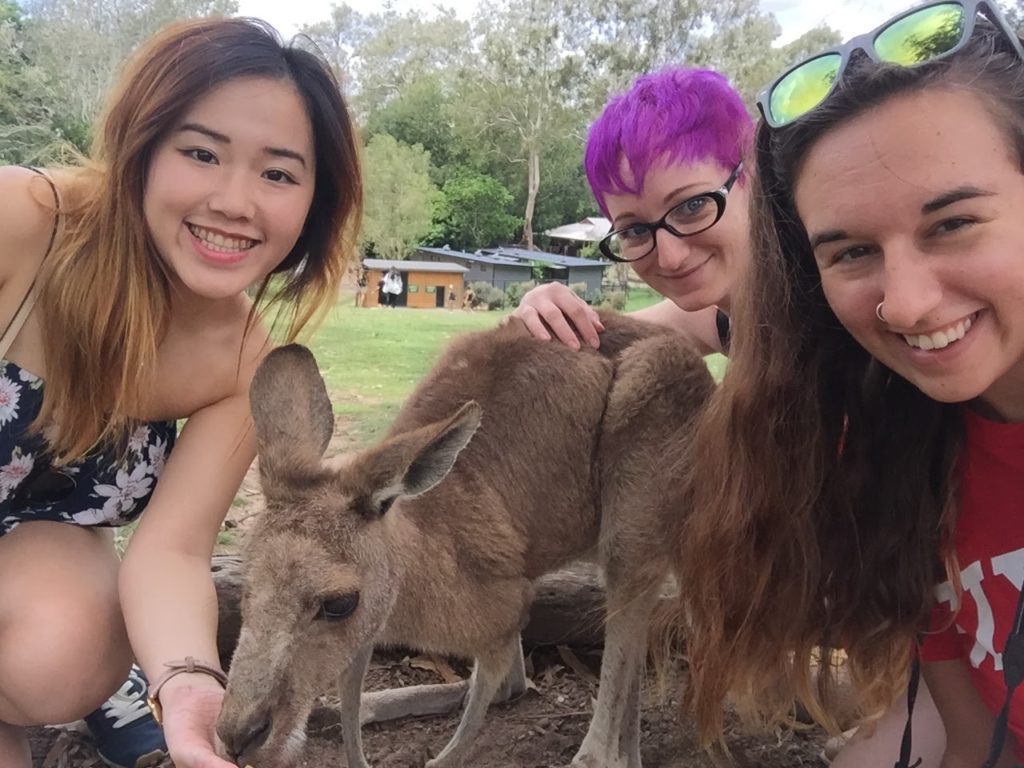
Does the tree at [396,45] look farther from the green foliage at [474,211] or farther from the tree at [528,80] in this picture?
the green foliage at [474,211]

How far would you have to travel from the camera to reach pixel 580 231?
4.70 m

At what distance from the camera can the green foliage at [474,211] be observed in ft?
18.4

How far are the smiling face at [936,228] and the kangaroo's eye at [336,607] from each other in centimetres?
118

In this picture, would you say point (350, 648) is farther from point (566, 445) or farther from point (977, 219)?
point (977, 219)

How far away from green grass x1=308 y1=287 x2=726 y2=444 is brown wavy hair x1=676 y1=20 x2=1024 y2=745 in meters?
1.45

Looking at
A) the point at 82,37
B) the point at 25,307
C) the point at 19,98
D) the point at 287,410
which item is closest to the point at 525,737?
the point at 287,410

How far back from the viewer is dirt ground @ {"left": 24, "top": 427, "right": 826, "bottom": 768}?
2443 mm

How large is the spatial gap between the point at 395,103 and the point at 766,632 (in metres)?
4.28

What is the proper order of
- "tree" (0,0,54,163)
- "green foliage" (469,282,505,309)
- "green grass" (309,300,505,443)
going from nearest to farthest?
"tree" (0,0,54,163), "green grass" (309,300,505,443), "green foliage" (469,282,505,309)

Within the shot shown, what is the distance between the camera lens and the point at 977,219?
113cm

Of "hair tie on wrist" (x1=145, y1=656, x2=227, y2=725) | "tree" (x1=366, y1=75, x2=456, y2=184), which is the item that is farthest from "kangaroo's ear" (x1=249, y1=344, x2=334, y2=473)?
"tree" (x1=366, y1=75, x2=456, y2=184)

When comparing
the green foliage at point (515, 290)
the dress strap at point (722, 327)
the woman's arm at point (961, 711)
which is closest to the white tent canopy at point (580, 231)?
the green foliage at point (515, 290)

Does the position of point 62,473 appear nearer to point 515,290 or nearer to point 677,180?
point 677,180

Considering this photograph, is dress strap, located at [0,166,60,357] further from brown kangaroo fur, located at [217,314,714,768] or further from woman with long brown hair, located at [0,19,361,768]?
brown kangaroo fur, located at [217,314,714,768]
